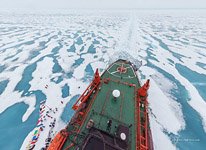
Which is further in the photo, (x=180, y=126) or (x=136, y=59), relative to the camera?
(x=136, y=59)

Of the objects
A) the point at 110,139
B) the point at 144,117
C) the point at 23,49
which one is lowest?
the point at 23,49

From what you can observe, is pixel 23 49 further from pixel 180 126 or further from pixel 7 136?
pixel 180 126

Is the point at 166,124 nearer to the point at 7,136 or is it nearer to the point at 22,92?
the point at 7,136

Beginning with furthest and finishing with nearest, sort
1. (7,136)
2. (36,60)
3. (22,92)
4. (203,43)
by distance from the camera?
(203,43), (36,60), (22,92), (7,136)

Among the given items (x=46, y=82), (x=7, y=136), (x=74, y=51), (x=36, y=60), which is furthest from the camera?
(x=74, y=51)

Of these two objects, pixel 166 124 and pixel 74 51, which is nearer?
pixel 166 124

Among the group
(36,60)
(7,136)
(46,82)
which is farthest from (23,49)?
(7,136)

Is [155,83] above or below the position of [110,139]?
Result: below

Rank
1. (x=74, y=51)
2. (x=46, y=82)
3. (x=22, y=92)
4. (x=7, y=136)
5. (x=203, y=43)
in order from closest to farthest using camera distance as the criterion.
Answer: (x=7, y=136), (x=22, y=92), (x=46, y=82), (x=74, y=51), (x=203, y=43)

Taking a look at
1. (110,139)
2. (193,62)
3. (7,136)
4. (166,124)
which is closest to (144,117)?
(166,124)
